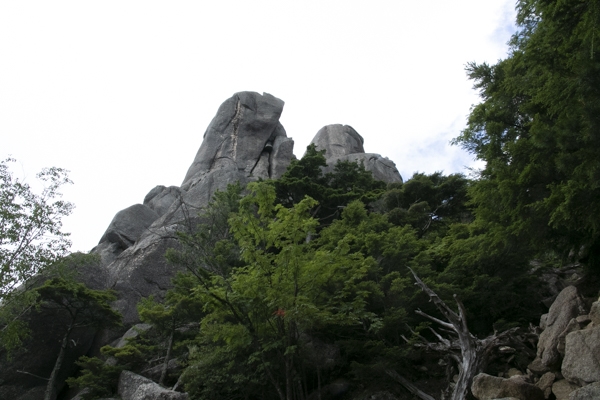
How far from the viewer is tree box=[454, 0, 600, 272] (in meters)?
5.77

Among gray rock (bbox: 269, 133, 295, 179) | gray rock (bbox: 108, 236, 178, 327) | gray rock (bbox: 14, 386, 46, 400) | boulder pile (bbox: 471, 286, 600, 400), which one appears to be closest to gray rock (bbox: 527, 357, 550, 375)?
boulder pile (bbox: 471, 286, 600, 400)

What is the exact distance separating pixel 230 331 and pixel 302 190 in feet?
40.9

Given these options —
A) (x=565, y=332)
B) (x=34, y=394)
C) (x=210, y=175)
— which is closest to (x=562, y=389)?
(x=565, y=332)

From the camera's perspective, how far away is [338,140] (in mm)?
40969

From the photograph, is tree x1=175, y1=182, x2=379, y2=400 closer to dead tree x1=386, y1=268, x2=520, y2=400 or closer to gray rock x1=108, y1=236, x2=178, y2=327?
dead tree x1=386, y1=268, x2=520, y2=400

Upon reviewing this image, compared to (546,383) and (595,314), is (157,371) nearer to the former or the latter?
(546,383)

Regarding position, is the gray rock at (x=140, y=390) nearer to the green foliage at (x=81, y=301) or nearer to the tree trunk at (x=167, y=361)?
the tree trunk at (x=167, y=361)

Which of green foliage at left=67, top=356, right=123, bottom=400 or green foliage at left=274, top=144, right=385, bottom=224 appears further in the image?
green foliage at left=274, top=144, right=385, bottom=224

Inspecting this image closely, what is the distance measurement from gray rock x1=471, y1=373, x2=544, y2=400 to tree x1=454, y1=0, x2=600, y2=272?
7.38ft

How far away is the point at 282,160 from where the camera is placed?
115ft

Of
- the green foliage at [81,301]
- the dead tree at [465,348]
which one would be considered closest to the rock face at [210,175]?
the green foliage at [81,301]

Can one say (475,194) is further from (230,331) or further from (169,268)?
(169,268)

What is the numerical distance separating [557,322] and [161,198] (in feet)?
99.4

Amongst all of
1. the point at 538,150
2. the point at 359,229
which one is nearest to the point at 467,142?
the point at 538,150
